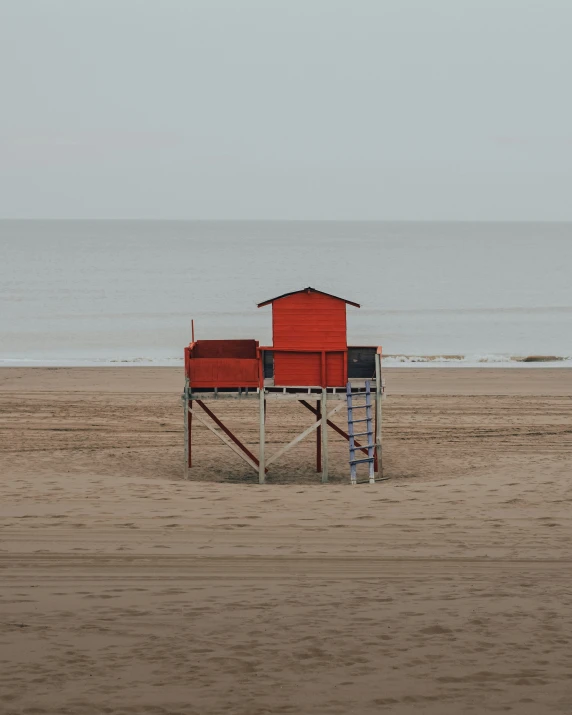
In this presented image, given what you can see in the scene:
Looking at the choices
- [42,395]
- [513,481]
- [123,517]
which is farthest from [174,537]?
[42,395]

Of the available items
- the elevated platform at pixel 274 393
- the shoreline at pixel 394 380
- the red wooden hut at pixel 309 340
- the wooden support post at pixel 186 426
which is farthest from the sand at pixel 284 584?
the shoreline at pixel 394 380

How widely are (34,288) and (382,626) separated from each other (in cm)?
7684

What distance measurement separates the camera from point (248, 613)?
9.17 meters

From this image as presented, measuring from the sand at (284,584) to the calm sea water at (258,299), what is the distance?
21.1 m

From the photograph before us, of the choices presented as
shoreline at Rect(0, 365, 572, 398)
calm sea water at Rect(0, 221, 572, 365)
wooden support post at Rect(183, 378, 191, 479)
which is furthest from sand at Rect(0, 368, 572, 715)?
calm sea water at Rect(0, 221, 572, 365)

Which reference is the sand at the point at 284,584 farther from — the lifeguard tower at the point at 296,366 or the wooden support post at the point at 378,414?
the lifeguard tower at the point at 296,366

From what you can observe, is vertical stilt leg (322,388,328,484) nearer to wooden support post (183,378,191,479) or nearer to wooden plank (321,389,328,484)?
wooden plank (321,389,328,484)

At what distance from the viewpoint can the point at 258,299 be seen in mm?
73062

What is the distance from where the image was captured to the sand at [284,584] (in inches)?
299

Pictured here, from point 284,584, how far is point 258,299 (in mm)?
63446

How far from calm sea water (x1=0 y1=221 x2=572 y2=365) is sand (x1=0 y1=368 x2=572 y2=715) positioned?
21.1 meters

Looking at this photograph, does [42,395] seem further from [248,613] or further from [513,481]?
[248,613]

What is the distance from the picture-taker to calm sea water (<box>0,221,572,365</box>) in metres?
45.5

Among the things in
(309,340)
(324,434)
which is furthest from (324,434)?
(309,340)
